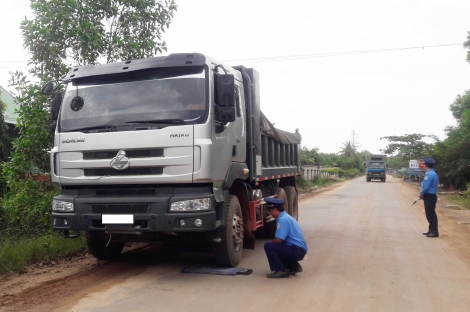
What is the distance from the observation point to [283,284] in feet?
18.7

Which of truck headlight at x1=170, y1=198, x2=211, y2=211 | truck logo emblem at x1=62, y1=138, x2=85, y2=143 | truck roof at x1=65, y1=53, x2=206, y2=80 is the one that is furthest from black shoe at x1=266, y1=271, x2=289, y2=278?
truck logo emblem at x1=62, y1=138, x2=85, y2=143

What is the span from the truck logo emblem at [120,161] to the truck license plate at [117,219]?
0.59 metres

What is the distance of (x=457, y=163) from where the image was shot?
24469 millimetres

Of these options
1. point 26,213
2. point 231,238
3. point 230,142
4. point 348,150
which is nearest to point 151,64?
point 230,142

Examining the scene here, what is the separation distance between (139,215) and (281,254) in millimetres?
1882

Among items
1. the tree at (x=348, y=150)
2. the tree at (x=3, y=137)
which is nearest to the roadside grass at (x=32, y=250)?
the tree at (x=3, y=137)

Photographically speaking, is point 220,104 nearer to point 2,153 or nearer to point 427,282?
point 427,282

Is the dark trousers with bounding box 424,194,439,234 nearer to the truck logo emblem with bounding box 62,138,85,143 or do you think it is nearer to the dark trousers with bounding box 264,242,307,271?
the dark trousers with bounding box 264,242,307,271

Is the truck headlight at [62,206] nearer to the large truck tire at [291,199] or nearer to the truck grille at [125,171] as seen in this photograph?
the truck grille at [125,171]

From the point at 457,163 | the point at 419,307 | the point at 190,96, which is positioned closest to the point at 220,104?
the point at 190,96

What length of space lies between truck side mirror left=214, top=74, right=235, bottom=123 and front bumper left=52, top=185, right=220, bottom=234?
3.29 feet

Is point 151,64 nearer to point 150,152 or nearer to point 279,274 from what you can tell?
point 150,152

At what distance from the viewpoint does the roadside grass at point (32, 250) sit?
20.4 ft

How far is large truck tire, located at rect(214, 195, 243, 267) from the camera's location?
6.14 meters
